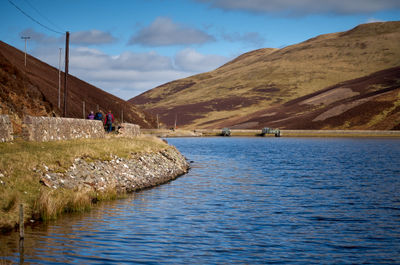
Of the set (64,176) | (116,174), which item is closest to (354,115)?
(116,174)

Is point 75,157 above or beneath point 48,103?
beneath

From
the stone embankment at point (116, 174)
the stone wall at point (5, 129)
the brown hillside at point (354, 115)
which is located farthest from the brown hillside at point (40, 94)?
the brown hillside at point (354, 115)

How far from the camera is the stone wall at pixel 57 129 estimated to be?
2975 cm

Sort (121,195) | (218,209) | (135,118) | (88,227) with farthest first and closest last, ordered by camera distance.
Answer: (135,118) < (121,195) < (218,209) < (88,227)

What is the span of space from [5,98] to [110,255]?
4140cm

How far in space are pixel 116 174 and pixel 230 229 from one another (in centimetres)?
1220

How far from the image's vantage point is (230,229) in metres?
18.6

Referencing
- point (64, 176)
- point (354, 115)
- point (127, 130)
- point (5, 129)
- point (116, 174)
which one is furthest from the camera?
point (354, 115)

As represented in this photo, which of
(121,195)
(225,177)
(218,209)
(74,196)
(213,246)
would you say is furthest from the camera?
(225,177)

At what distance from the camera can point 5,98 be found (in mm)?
50625

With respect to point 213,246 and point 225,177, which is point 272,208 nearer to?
point 213,246

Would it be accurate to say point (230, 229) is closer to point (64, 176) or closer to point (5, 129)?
point (64, 176)

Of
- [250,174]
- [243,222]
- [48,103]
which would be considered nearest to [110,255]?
[243,222]

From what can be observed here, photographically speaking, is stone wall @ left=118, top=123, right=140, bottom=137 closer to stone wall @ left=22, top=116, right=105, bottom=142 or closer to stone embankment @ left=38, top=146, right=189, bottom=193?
stone wall @ left=22, top=116, right=105, bottom=142
